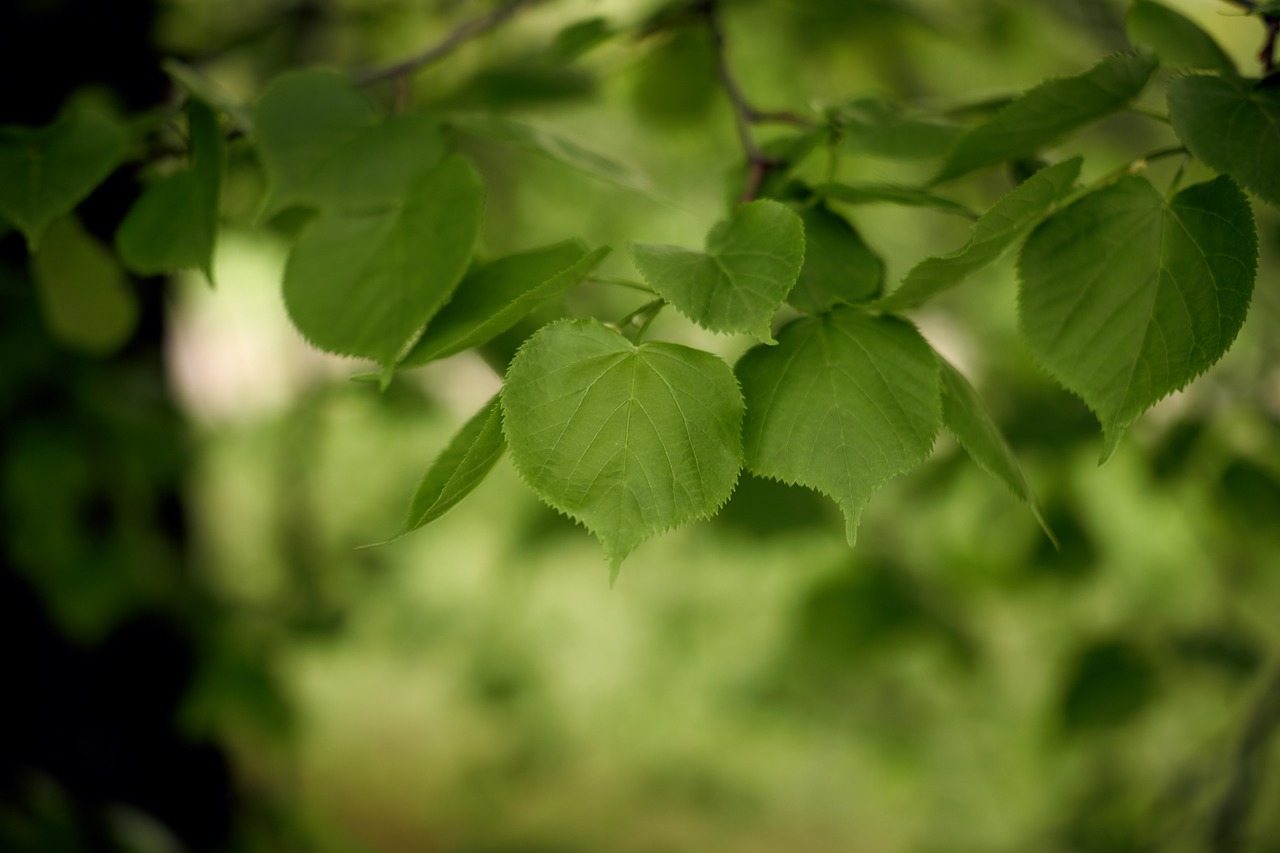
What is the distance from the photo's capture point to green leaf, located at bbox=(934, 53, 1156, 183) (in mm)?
624

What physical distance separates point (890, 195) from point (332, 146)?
1.53 ft

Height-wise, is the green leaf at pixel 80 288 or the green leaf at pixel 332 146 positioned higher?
the green leaf at pixel 332 146

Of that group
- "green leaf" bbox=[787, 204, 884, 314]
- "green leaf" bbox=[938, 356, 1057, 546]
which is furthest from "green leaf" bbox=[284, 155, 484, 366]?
"green leaf" bbox=[938, 356, 1057, 546]

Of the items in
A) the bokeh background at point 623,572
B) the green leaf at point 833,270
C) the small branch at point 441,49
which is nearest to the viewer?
the green leaf at point 833,270

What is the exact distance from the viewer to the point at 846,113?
75 cm

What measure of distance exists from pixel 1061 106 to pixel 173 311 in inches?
78.9

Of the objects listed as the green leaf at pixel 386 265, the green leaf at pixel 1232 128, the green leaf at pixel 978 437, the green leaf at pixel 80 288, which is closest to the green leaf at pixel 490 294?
the green leaf at pixel 386 265

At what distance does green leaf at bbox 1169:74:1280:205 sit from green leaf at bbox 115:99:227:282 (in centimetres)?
73

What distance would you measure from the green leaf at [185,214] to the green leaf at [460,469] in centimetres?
28

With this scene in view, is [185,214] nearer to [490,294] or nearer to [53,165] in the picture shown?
[53,165]

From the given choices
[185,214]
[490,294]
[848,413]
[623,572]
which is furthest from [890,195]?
[623,572]

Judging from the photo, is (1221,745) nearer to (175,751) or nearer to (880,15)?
(880,15)

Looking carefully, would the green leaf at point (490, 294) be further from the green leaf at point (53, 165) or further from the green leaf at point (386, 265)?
the green leaf at point (53, 165)

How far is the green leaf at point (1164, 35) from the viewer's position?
675 millimetres
